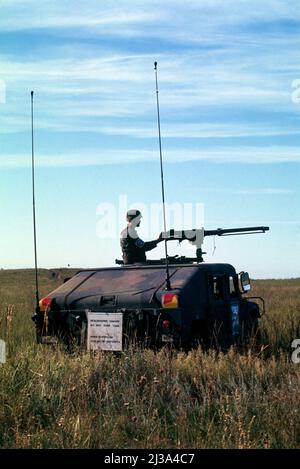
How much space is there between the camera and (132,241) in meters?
11.2

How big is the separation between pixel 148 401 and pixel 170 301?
2070 millimetres

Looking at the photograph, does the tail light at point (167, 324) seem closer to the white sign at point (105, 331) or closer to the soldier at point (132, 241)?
the white sign at point (105, 331)

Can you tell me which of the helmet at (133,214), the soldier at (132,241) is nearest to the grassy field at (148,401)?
the soldier at (132,241)

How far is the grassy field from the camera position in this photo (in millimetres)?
5938

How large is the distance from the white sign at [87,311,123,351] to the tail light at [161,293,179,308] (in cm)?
66

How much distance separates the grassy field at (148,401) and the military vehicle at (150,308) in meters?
0.36

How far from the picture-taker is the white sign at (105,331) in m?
9.38

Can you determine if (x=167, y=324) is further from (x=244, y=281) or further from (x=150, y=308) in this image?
(x=244, y=281)

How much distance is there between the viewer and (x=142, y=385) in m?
7.62

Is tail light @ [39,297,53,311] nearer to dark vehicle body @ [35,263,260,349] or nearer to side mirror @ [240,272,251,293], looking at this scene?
dark vehicle body @ [35,263,260,349]

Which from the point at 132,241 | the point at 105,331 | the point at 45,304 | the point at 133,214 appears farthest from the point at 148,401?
the point at 133,214

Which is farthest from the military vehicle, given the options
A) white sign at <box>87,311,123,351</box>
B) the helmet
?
the helmet
